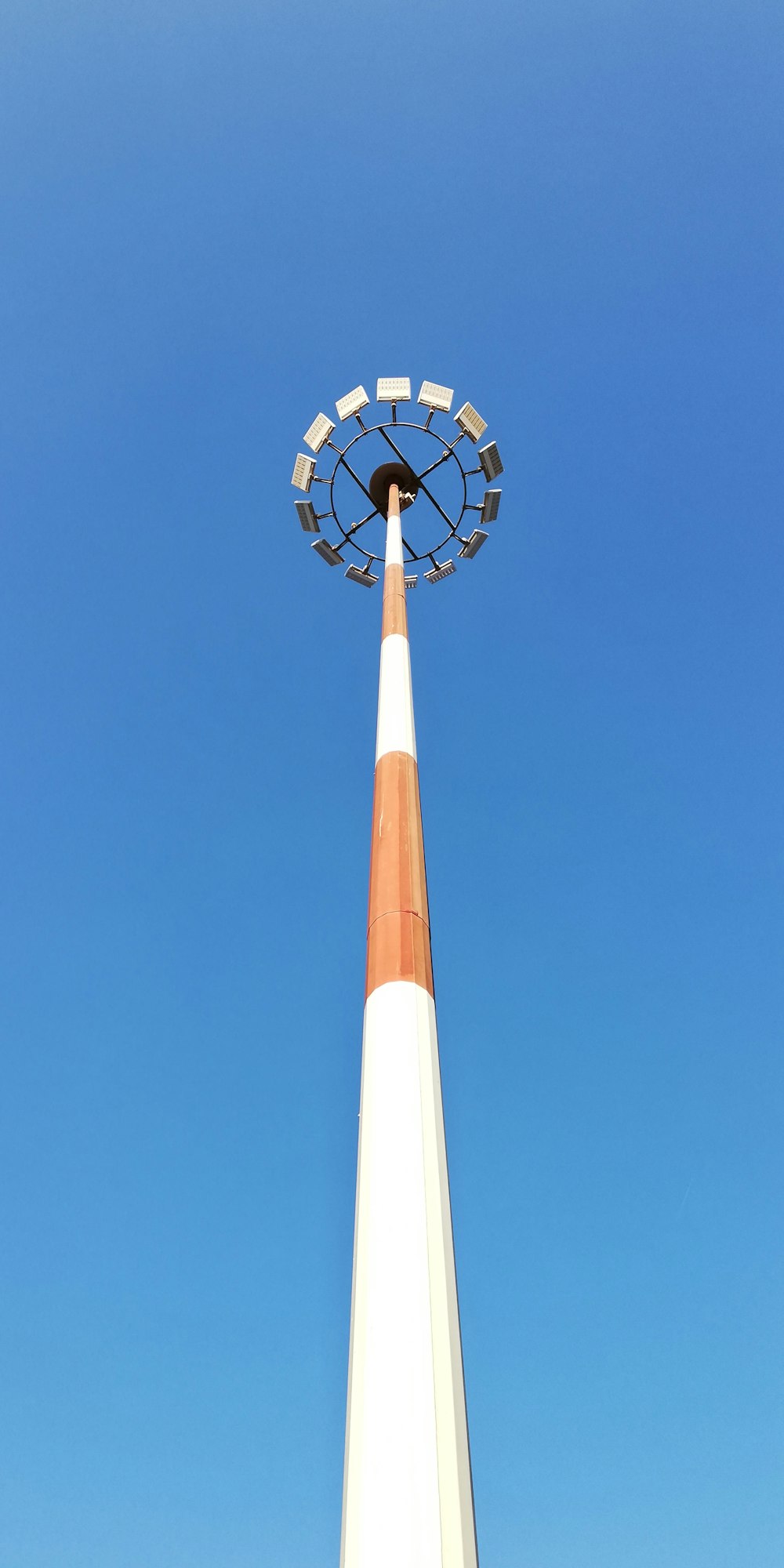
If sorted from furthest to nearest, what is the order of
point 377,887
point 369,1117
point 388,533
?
point 388,533 < point 377,887 < point 369,1117

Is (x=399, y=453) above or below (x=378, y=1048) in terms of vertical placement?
above

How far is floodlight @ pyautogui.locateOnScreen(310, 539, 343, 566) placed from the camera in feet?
51.2

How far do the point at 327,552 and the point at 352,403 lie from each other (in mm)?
2320

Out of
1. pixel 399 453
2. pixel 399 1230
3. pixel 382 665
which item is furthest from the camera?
pixel 399 453

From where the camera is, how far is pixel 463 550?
15.9 metres

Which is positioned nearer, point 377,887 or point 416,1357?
point 416,1357

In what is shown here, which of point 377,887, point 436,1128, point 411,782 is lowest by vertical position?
point 436,1128

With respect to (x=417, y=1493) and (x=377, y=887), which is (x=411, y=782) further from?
(x=417, y=1493)

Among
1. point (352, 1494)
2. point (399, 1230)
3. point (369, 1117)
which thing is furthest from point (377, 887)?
point (352, 1494)

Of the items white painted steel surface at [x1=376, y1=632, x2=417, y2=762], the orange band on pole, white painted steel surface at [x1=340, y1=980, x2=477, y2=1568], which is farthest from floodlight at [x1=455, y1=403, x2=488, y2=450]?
white painted steel surface at [x1=340, y1=980, x2=477, y2=1568]

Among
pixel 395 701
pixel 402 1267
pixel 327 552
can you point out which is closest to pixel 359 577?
pixel 327 552

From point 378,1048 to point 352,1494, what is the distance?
80.1 inches

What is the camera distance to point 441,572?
16.5 meters

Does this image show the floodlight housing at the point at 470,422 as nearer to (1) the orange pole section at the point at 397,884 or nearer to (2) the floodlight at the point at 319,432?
(2) the floodlight at the point at 319,432
